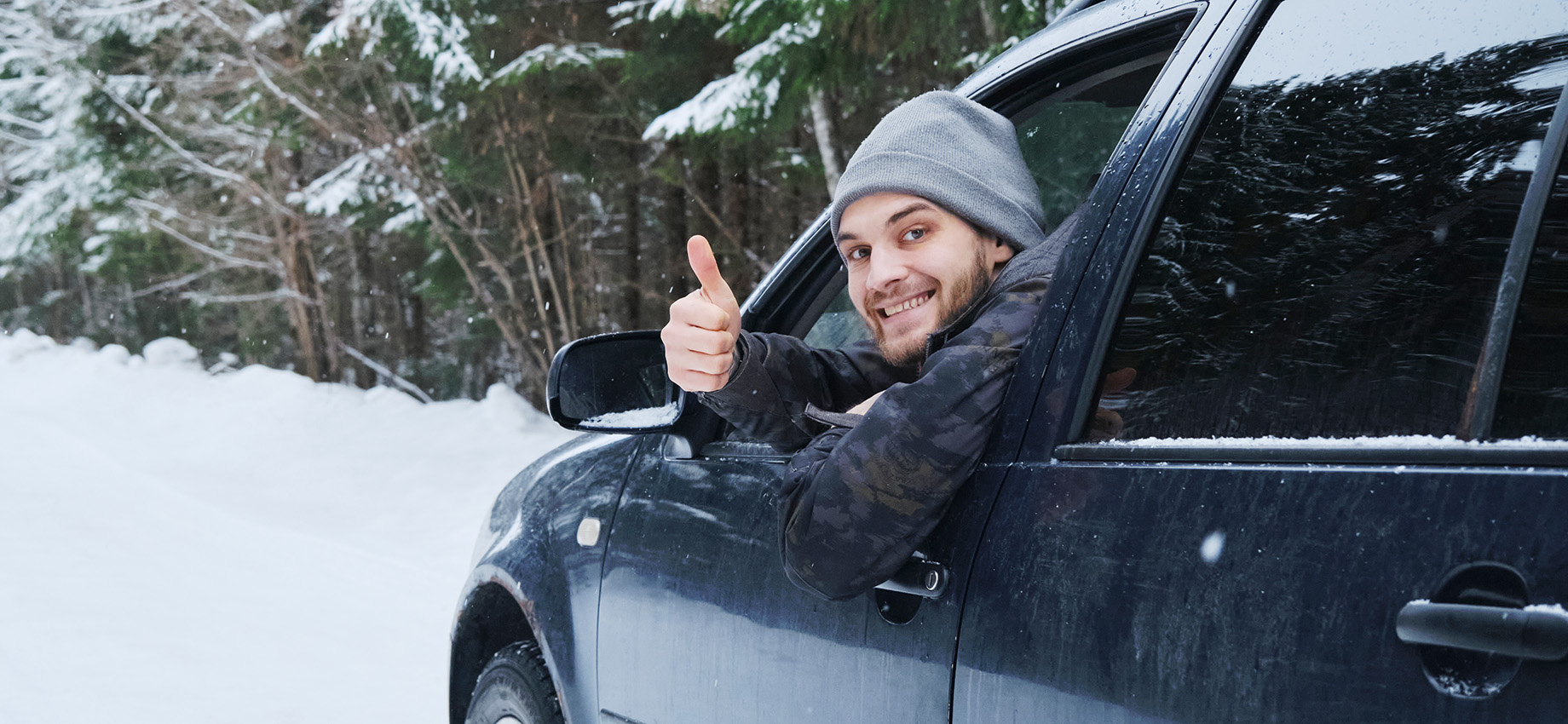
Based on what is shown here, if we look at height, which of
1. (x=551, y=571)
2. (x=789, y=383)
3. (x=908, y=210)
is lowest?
(x=551, y=571)

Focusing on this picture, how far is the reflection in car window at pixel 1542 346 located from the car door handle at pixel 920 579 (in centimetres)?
67

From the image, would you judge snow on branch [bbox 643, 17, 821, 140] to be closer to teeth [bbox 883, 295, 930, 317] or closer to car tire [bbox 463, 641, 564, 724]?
car tire [bbox 463, 641, 564, 724]

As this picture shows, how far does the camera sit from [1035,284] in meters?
1.65

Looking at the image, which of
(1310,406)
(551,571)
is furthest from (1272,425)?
(551,571)

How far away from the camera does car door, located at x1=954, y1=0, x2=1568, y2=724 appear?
100cm

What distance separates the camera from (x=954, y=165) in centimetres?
183

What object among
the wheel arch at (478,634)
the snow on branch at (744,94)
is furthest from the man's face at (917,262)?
the snow on branch at (744,94)

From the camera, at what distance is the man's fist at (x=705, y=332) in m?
1.85

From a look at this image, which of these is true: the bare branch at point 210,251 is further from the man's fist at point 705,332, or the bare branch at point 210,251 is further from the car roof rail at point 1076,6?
the car roof rail at point 1076,6

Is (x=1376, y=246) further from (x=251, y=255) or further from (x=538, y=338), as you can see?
(x=251, y=255)

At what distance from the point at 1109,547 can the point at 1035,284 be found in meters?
0.47

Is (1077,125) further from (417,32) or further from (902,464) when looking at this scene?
(417,32)

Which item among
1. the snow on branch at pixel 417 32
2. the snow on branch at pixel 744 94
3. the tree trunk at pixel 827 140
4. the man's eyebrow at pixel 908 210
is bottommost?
the man's eyebrow at pixel 908 210

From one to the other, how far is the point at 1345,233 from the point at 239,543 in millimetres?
8165
